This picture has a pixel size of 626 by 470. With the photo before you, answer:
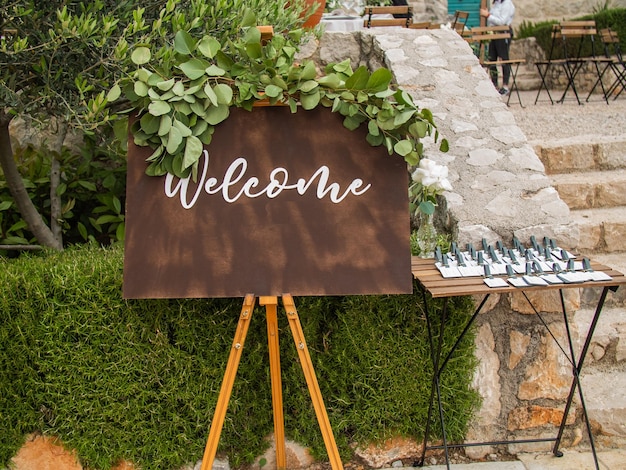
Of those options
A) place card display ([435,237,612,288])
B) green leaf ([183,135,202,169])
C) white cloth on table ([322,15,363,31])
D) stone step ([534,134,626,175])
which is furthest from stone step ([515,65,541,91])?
green leaf ([183,135,202,169])

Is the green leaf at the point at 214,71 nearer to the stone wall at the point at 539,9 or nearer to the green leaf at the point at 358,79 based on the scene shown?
the green leaf at the point at 358,79

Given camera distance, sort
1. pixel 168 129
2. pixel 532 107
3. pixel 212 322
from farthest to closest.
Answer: pixel 532 107 < pixel 212 322 < pixel 168 129

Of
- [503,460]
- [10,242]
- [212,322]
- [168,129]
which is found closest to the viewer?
[168,129]

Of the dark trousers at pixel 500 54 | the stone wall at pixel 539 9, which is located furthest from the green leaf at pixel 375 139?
the stone wall at pixel 539 9

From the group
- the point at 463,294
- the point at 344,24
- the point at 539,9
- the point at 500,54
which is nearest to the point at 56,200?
the point at 463,294

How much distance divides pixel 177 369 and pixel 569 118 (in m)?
4.55

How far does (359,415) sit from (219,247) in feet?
3.37

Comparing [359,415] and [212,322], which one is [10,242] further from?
[359,415]

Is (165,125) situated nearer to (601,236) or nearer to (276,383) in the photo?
(276,383)

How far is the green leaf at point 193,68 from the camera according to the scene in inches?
80.6

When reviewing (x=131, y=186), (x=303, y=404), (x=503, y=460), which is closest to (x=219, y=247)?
(x=131, y=186)

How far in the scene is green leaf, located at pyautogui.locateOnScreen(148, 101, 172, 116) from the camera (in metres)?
2.01

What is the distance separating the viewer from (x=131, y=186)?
215 centimetres

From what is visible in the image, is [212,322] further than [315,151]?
Yes
